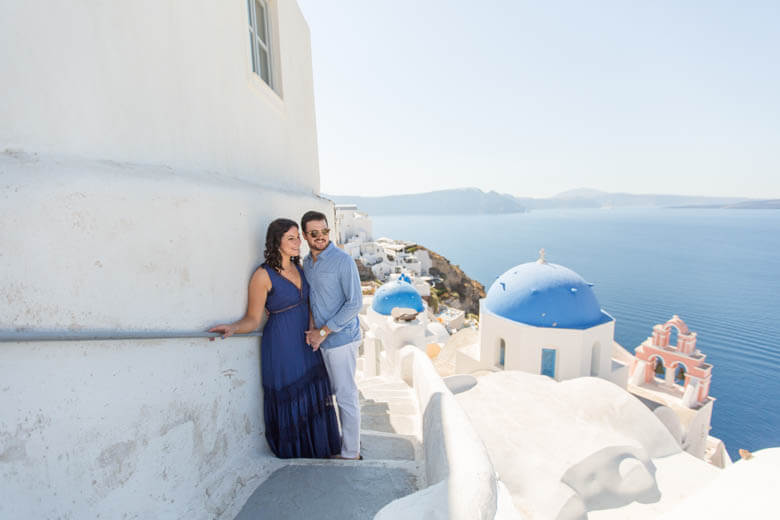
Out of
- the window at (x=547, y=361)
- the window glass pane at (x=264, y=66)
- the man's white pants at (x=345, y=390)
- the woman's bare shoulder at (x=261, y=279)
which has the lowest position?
the window at (x=547, y=361)

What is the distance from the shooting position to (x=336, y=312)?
2.73 metres

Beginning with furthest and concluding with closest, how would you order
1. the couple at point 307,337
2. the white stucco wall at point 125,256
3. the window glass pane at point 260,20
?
the window glass pane at point 260,20
the couple at point 307,337
the white stucco wall at point 125,256

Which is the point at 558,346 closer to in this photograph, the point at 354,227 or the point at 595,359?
the point at 595,359

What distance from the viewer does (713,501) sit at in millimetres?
3371

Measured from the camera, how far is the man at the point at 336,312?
2.66 metres

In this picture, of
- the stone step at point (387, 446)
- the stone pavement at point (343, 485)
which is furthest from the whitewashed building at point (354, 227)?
the stone pavement at point (343, 485)

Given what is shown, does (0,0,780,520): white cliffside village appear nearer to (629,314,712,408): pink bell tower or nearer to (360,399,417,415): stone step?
(360,399,417,415): stone step

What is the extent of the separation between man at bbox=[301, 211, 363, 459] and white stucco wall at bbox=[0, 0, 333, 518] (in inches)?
18.5

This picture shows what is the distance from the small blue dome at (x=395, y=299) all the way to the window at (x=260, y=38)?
26.8 ft

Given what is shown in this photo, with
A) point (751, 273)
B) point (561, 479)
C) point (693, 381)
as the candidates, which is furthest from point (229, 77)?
point (751, 273)

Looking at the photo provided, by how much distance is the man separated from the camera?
2.66 meters

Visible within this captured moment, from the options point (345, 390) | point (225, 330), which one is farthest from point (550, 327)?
point (225, 330)

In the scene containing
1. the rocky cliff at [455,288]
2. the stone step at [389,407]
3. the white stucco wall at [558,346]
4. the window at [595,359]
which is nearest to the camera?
the stone step at [389,407]

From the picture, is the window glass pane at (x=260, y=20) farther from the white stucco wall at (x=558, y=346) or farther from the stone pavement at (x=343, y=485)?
the white stucco wall at (x=558, y=346)
